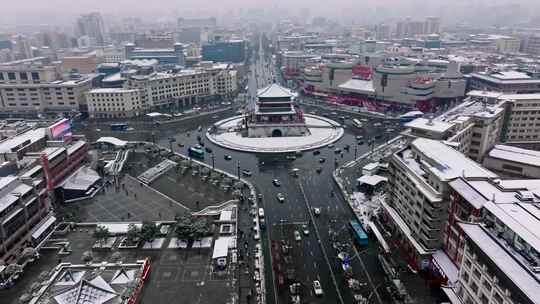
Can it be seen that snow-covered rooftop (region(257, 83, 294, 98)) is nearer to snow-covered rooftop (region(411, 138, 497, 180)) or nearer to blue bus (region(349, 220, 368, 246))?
snow-covered rooftop (region(411, 138, 497, 180))

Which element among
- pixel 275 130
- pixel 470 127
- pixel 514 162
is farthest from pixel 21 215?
pixel 514 162

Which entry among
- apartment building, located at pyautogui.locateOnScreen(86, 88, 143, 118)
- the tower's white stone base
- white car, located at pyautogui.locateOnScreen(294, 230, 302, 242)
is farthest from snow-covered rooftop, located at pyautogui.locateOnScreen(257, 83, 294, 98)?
white car, located at pyautogui.locateOnScreen(294, 230, 302, 242)

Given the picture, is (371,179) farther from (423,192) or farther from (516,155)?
(516,155)

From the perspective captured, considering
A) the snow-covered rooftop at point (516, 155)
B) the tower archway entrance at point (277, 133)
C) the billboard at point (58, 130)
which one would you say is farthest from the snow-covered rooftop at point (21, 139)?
the snow-covered rooftop at point (516, 155)

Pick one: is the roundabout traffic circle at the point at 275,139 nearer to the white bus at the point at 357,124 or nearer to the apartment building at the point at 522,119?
the white bus at the point at 357,124

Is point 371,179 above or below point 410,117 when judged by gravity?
below

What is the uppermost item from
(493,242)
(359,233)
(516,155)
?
(493,242)
